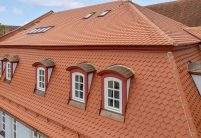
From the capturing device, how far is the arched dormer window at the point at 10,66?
50.4 ft

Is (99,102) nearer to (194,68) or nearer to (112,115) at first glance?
(112,115)

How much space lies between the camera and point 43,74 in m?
12.7

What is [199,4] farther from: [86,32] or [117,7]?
[86,32]

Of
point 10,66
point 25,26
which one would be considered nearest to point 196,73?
point 10,66

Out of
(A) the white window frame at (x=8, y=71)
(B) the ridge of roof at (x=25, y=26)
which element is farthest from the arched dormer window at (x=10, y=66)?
(B) the ridge of roof at (x=25, y=26)

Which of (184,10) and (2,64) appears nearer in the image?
(2,64)

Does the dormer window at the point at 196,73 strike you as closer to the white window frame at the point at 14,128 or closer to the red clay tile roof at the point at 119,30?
the red clay tile roof at the point at 119,30

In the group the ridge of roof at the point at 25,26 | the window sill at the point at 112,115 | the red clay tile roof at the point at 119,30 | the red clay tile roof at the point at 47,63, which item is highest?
the ridge of roof at the point at 25,26

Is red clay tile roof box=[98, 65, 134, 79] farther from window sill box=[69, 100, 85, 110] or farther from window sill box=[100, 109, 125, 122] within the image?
window sill box=[69, 100, 85, 110]

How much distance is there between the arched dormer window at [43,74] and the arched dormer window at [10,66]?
278cm

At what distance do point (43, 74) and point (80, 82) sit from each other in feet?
10.4

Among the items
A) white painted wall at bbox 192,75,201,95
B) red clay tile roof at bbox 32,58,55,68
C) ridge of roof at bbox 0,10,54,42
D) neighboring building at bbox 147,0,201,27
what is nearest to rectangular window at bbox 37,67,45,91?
red clay tile roof at bbox 32,58,55,68

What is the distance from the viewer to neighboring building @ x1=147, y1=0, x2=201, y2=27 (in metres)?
21.6

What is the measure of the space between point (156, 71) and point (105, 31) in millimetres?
3924
